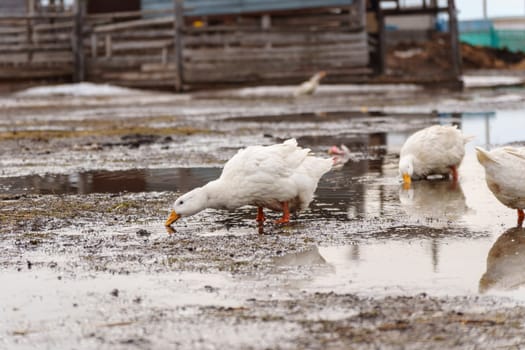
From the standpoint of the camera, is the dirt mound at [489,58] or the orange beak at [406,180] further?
the dirt mound at [489,58]

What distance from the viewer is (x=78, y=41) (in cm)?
3506

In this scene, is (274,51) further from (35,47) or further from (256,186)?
(256,186)

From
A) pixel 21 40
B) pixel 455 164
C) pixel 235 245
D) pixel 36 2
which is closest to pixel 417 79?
pixel 21 40

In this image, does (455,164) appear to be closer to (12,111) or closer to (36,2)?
(12,111)

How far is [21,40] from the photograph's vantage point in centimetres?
3653

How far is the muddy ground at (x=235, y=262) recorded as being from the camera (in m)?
5.32

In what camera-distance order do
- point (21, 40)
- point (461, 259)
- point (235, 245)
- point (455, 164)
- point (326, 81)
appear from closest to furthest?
point (461, 259)
point (235, 245)
point (455, 164)
point (326, 81)
point (21, 40)

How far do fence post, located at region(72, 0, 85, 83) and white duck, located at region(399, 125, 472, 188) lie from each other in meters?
24.8

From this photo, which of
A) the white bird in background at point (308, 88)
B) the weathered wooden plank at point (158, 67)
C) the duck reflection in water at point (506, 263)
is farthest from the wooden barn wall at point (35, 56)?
the duck reflection in water at point (506, 263)

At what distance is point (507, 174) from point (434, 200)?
1622 mm

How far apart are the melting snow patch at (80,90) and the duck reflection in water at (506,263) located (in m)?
26.2

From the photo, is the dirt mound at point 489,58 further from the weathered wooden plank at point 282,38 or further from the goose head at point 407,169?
the goose head at point 407,169

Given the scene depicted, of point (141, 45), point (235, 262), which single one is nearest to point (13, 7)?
point (141, 45)

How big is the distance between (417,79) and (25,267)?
27964 millimetres
